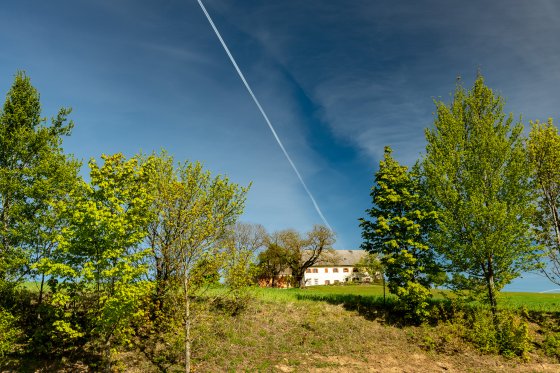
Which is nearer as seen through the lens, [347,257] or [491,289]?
[491,289]

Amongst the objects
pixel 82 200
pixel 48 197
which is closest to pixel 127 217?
pixel 82 200

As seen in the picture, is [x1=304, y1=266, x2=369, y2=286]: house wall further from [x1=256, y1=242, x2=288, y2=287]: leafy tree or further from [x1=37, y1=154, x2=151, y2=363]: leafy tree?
[x1=37, y1=154, x2=151, y2=363]: leafy tree

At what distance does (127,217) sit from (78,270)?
347 centimetres

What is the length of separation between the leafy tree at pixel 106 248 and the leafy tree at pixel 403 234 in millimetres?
21339

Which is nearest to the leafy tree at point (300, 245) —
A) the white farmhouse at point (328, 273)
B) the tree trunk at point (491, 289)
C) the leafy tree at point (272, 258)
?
the leafy tree at point (272, 258)

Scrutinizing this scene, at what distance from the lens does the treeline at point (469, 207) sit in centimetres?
2584

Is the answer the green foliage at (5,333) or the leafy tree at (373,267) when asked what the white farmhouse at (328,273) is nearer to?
the leafy tree at (373,267)

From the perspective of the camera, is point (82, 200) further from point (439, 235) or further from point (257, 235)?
point (257, 235)

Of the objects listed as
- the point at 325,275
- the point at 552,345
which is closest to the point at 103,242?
the point at 552,345

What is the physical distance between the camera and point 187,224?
65.2 ft

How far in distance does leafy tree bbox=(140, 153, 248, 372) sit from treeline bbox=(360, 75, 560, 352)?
1702 cm

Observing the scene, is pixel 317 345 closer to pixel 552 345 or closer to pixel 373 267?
pixel 373 267

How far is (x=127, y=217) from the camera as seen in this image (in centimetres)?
1912

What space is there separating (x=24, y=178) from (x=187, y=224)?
11506mm
